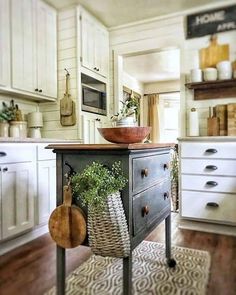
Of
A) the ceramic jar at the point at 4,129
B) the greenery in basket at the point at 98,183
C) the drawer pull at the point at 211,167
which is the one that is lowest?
the drawer pull at the point at 211,167

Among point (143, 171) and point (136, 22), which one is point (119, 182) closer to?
point (143, 171)

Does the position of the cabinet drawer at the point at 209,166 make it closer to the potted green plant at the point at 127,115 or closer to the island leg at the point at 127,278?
the potted green plant at the point at 127,115

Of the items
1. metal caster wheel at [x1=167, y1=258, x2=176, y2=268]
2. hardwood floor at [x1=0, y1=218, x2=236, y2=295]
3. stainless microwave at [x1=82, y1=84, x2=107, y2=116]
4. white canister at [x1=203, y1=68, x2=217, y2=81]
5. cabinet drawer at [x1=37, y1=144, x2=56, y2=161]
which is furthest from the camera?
stainless microwave at [x1=82, y1=84, x2=107, y2=116]

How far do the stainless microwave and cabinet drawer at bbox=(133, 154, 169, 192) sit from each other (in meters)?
1.70

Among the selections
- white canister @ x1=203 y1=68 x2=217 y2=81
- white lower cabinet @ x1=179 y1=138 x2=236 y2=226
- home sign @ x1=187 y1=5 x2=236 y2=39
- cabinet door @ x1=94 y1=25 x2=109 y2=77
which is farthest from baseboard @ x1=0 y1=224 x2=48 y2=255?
home sign @ x1=187 y1=5 x2=236 y2=39

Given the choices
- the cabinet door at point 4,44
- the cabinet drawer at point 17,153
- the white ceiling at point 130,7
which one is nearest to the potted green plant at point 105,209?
the cabinet drawer at point 17,153

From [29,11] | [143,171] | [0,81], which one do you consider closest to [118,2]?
[29,11]

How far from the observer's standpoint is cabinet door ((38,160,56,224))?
2.48 m

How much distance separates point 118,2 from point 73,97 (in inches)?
47.4

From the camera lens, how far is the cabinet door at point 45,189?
2.48 meters

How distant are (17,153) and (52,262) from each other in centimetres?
92

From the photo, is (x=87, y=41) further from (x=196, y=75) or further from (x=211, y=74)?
(x=211, y=74)

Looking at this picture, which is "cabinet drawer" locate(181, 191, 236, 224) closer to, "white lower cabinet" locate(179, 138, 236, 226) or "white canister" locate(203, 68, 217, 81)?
"white lower cabinet" locate(179, 138, 236, 226)

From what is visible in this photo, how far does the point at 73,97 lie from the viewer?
10.3 feet
